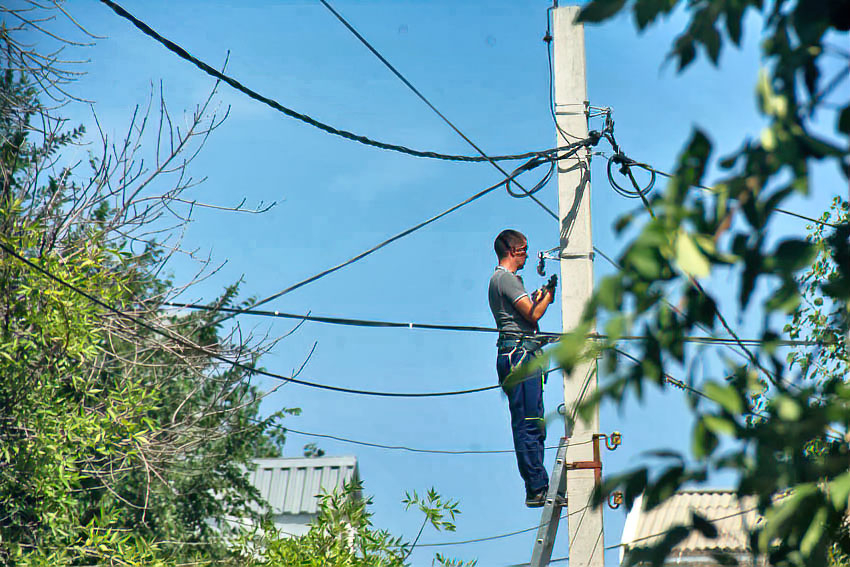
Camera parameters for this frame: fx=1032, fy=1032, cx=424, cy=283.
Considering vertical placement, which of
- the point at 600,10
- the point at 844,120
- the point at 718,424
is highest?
the point at 600,10

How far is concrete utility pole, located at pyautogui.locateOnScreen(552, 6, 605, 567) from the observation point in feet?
20.9

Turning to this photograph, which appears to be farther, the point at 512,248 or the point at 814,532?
the point at 512,248

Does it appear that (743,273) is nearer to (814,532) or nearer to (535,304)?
(814,532)

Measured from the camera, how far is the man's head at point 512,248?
738 centimetres

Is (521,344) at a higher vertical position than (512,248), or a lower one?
lower

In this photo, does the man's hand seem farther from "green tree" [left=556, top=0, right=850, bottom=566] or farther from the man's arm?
"green tree" [left=556, top=0, right=850, bottom=566]

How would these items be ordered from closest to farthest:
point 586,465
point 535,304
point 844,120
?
point 844,120 < point 586,465 < point 535,304

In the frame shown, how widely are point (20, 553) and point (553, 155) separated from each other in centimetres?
563

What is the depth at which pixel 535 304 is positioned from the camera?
7156mm

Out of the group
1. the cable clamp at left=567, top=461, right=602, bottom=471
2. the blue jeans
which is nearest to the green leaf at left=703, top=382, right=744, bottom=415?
the cable clamp at left=567, top=461, right=602, bottom=471

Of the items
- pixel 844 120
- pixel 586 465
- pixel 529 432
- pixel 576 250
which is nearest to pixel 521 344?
pixel 529 432

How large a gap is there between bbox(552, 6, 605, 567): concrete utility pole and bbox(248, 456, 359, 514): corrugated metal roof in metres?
9.26

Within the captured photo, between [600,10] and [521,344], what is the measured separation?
530 cm

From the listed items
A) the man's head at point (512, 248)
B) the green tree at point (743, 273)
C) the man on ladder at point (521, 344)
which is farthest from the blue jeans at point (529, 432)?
the green tree at point (743, 273)
